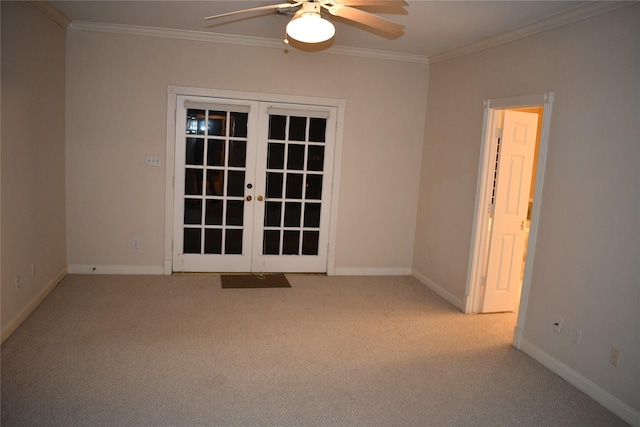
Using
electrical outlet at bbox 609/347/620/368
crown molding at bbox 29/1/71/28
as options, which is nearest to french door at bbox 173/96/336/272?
crown molding at bbox 29/1/71/28

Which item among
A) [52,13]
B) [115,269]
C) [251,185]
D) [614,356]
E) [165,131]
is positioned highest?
[52,13]

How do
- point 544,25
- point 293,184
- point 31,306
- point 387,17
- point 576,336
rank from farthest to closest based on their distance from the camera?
point 293,184 → point 31,306 → point 387,17 → point 544,25 → point 576,336

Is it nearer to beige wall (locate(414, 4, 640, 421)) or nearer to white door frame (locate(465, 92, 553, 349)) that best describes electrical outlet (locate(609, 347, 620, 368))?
beige wall (locate(414, 4, 640, 421))

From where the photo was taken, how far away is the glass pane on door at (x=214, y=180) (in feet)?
18.0

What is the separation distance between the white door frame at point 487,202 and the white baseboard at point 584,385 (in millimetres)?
191

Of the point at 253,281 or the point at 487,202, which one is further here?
the point at 253,281

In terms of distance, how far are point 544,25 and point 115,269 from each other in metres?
4.89

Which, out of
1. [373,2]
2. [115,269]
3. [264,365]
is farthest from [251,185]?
[373,2]

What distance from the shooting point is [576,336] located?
352 centimetres

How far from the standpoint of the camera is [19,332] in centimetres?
381

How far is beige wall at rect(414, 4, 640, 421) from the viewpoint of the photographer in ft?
10.3

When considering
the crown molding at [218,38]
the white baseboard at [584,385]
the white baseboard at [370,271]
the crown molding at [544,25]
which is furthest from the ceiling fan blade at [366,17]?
the white baseboard at [370,271]

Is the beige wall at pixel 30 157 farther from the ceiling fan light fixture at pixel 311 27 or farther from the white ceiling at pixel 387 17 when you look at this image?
the ceiling fan light fixture at pixel 311 27

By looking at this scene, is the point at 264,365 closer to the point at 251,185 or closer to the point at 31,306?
the point at 31,306
